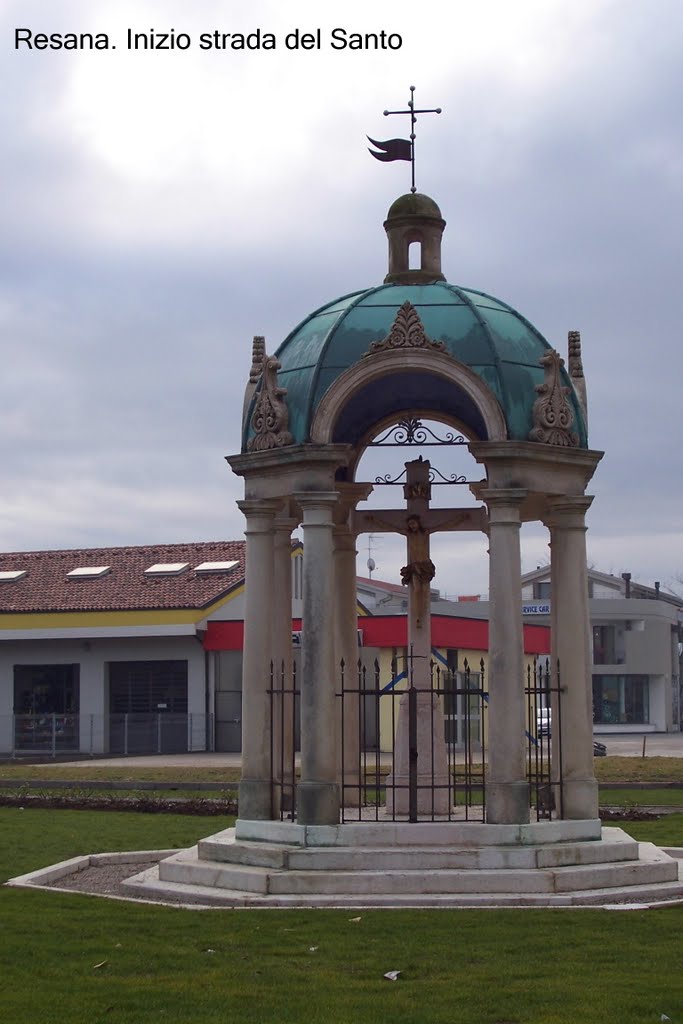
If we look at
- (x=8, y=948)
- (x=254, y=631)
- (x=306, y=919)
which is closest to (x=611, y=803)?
(x=254, y=631)

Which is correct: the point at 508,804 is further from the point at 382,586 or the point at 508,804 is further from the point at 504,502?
the point at 382,586

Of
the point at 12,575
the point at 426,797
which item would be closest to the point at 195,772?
the point at 426,797

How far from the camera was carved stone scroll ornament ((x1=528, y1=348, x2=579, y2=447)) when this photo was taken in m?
17.5

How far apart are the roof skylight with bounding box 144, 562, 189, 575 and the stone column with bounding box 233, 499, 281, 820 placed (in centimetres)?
4497

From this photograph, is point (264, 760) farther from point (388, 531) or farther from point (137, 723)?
point (137, 723)

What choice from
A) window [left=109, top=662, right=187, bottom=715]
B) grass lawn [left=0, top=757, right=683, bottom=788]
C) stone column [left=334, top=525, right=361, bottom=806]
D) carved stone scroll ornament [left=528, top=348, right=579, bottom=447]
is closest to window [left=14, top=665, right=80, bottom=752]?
window [left=109, top=662, right=187, bottom=715]

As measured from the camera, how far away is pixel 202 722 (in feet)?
189

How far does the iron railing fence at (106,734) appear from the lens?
56.9m

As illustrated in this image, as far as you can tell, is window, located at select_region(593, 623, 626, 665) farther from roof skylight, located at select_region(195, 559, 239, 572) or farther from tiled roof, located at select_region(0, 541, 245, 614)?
roof skylight, located at select_region(195, 559, 239, 572)

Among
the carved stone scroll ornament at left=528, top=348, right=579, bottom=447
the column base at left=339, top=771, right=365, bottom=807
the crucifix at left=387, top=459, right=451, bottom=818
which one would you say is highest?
the carved stone scroll ornament at left=528, top=348, right=579, bottom=447

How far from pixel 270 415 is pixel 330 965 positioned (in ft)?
23.8

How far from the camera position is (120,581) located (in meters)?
62.2

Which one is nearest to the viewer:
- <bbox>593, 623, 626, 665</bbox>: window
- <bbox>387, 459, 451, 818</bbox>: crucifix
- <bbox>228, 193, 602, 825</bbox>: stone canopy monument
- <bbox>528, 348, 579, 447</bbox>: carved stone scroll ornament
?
<bbox>228, 193, 602, 825</bbox>: stone canopy monument

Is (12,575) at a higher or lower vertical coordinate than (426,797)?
higher
